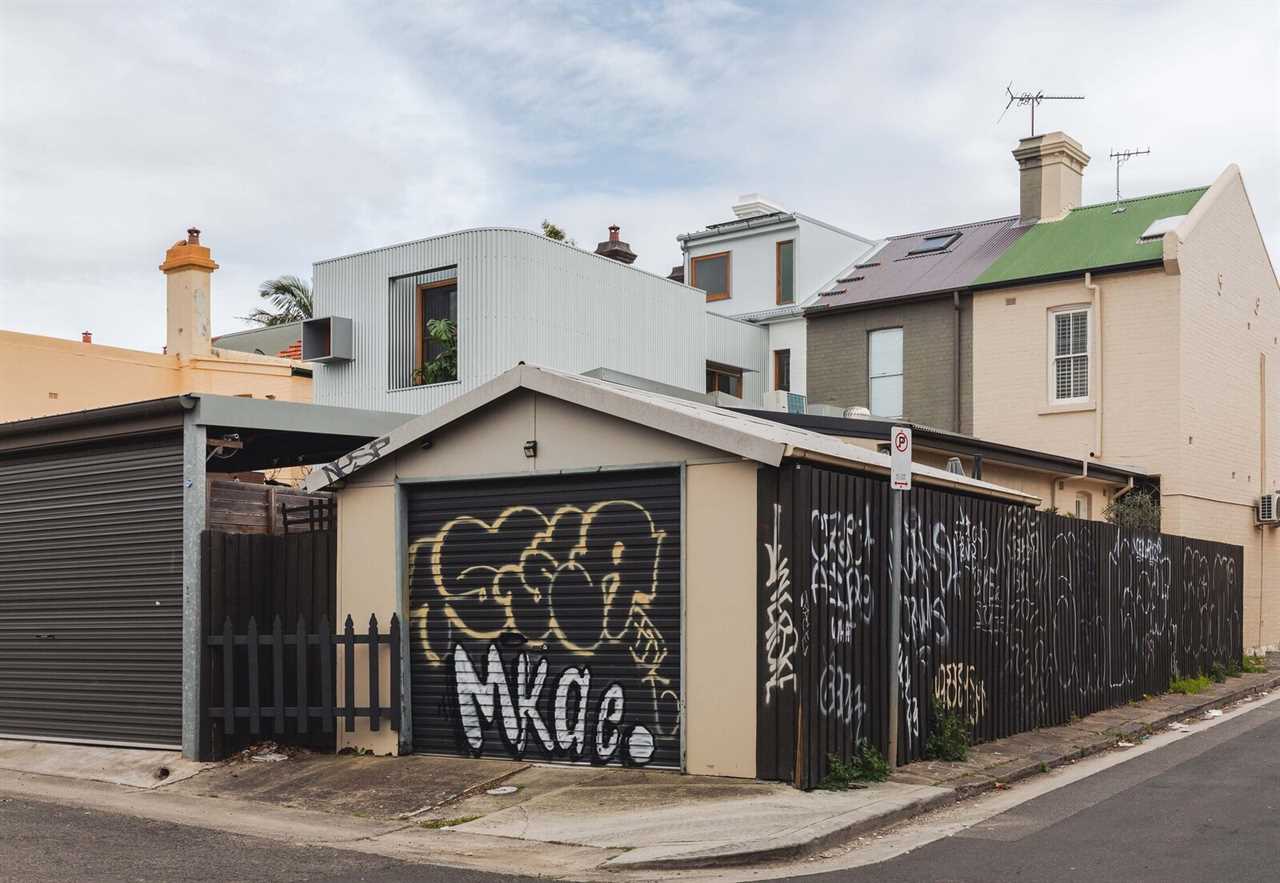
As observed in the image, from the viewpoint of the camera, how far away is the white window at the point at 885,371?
2908cm

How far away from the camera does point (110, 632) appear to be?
42.9ft

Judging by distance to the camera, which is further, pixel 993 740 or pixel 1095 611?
pixel 1095 611

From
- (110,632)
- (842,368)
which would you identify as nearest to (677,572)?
(110,632)

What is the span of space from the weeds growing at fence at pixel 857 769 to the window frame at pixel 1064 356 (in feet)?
55.7

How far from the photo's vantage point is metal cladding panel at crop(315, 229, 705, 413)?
920 inches

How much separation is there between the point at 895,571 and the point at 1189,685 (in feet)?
33.7

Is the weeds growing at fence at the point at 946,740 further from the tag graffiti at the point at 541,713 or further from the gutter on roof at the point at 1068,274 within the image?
the gutter on roof at the point at 1068,274

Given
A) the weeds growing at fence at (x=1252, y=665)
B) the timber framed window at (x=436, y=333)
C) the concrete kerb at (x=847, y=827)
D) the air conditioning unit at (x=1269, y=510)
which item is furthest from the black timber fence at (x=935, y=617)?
the air conditioning unit at (x=1269, y=510)

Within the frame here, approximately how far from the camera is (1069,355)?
2675cm

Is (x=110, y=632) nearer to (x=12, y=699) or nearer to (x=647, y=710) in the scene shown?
(x=12, y=699)

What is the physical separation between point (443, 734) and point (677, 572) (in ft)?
8.67

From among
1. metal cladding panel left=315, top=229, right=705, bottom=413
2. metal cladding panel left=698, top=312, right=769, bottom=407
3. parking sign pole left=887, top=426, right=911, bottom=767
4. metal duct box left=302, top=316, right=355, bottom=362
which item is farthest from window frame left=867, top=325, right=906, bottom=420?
parking sign pole left=887, top=426, right=911, bottom=767

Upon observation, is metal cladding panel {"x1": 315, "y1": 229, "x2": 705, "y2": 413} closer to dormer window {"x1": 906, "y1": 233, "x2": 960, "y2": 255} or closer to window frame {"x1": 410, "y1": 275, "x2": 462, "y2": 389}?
window frame {"x1": 410, "y1": 275, "x2": 462, "y2": 389}

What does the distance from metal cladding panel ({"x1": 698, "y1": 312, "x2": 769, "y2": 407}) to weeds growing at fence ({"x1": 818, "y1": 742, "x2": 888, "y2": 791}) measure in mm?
19388
